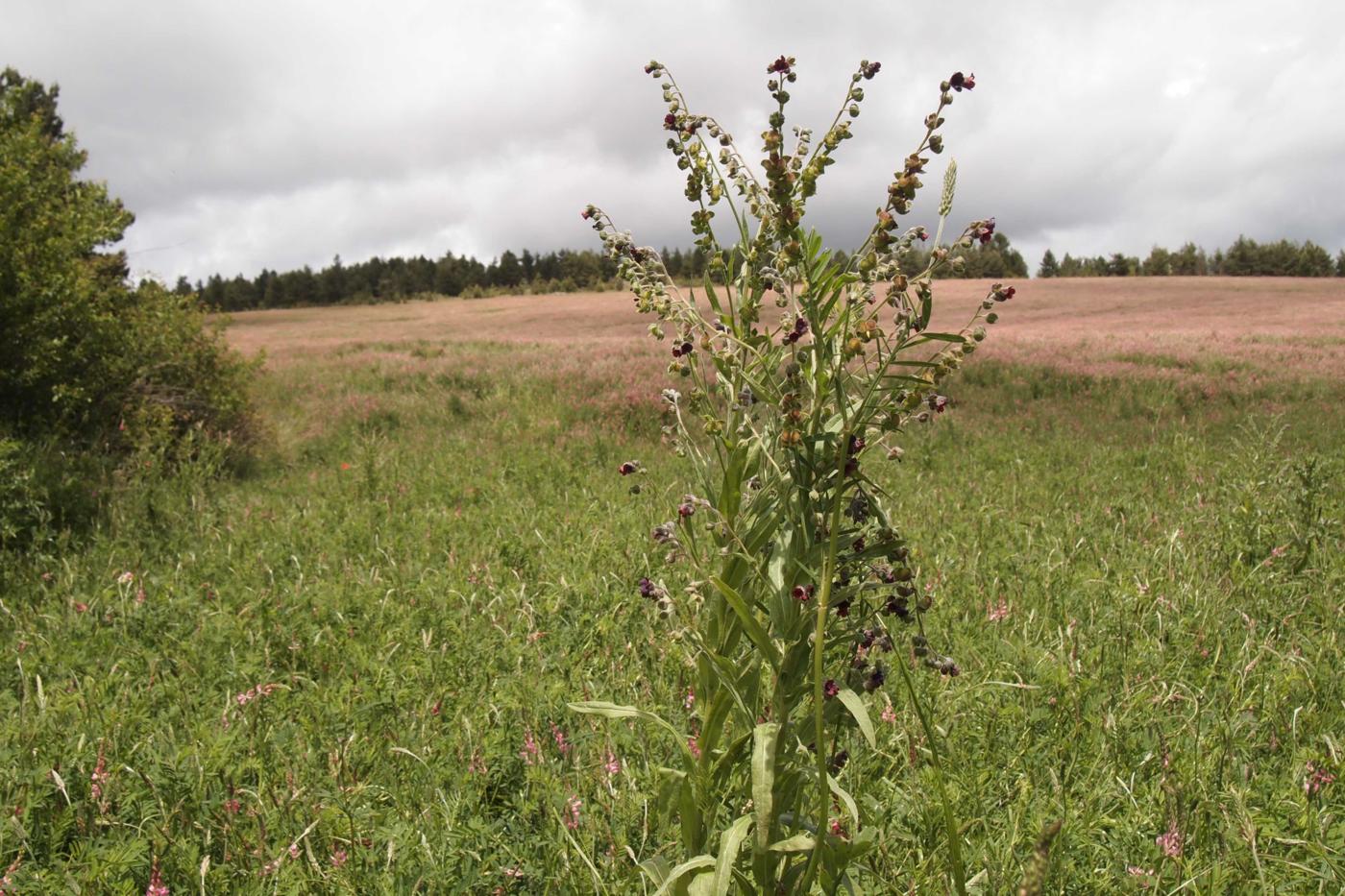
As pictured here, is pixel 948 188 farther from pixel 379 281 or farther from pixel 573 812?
pixel 379 281

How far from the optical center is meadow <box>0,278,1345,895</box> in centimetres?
233

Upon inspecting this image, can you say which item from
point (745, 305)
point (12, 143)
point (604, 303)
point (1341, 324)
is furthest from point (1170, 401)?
point (604, 303)

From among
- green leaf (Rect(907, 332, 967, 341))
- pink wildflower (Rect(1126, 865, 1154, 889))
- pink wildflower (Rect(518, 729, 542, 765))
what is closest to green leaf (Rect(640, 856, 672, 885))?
green leaf (Rect(907, 332, 967, 341))

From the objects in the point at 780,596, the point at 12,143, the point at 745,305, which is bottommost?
the point at 780,596

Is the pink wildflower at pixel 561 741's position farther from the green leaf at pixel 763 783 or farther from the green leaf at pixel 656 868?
the green leaf at pixel 763 783

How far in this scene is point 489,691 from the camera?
3395mm

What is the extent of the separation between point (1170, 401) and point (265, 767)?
51.5 ft

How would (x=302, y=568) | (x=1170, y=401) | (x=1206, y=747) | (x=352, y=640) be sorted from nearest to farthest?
1. (x=1206, y=747)
2. (x=352, y=640)
3. (x=302, y=568)
4. (x=1170, y=401)

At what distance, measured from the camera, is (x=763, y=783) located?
1.29 meters

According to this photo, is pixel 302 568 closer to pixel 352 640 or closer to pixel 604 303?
pixel 352 640

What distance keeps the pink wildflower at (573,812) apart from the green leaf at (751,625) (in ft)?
4.70

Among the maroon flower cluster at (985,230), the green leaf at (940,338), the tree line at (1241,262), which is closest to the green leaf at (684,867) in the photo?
the green leaf at (940,338)

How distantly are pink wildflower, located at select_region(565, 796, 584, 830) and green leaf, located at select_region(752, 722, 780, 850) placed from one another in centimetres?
132

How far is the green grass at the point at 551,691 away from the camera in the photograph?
2334 mm
